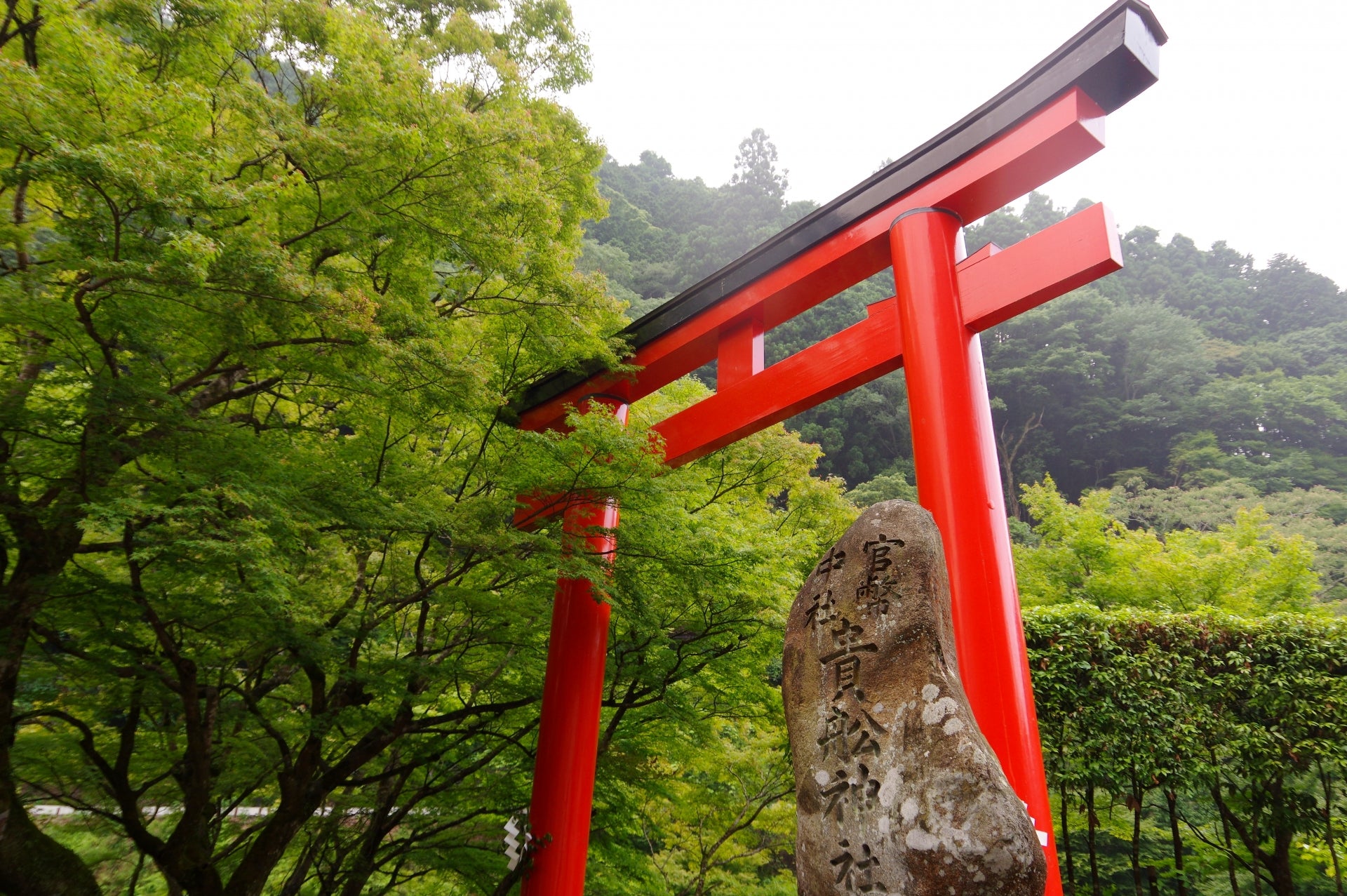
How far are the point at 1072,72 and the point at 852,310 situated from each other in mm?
27470

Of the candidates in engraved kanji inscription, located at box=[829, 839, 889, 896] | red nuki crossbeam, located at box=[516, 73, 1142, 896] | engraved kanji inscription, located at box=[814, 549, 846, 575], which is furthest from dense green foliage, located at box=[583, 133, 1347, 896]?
engraved kanji inscription, located at box=[829, 839, 889, 896]

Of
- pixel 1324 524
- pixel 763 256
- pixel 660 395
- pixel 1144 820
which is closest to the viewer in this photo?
pixel 763 256

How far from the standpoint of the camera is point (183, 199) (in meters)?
3.06

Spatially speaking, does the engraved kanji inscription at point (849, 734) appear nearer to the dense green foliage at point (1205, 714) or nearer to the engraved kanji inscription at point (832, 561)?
the engraved kanji inscription at point (832, 561)

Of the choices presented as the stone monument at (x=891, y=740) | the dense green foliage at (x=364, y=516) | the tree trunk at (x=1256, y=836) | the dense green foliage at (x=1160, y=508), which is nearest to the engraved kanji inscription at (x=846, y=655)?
the stone monument at (x=891, y=740)

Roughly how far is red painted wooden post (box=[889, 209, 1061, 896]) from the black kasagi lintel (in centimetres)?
39

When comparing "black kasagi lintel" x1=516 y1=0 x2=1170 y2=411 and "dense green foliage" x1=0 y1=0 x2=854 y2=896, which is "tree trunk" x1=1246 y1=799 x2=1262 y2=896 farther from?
"black kasagi lintel" x1=516 y1=0 x2=1170 y2=411

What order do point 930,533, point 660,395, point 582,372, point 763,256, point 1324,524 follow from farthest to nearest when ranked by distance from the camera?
1. point 1324,524
2. point 660,395
3. point 582,372
4. point 763,256
5. point 930,533

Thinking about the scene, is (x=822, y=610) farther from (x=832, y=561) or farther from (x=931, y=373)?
(x=931, y=373)

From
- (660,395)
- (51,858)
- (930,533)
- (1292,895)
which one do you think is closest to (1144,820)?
(1292,895)

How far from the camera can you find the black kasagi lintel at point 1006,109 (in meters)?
3.88

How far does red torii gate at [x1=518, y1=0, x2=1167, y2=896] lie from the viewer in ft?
11.6

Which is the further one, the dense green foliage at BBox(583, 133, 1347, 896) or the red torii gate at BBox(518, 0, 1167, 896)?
the dense green foliage at BBox(583, 133, 1347, 896)

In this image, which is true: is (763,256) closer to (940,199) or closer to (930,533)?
(940,199)
